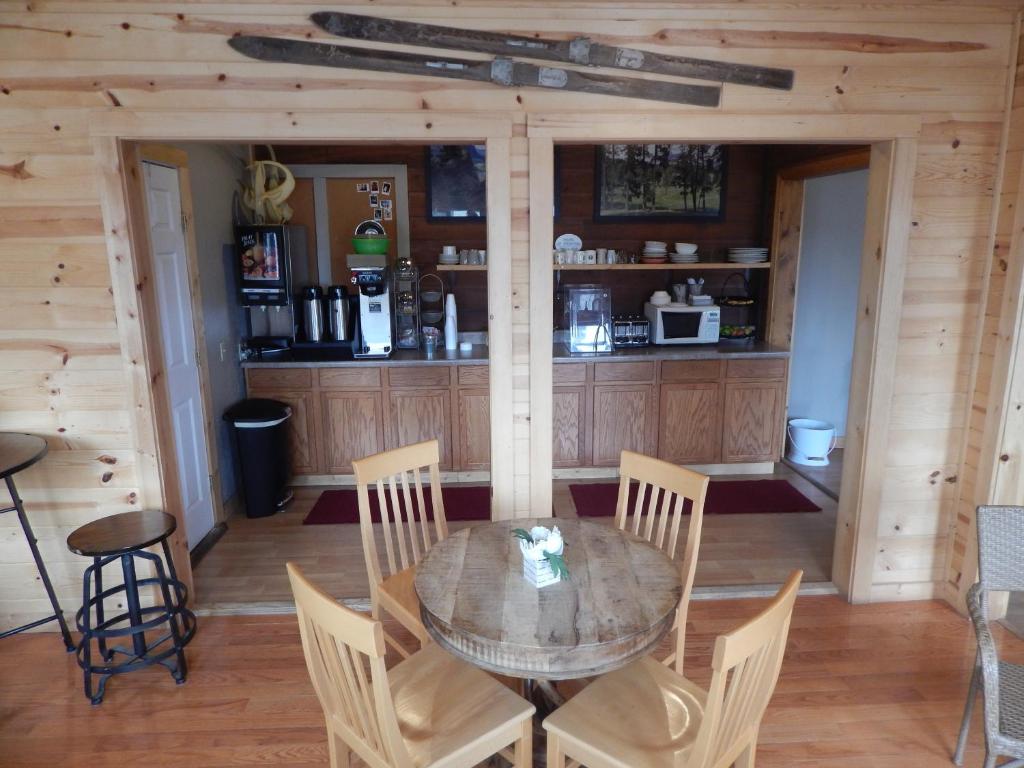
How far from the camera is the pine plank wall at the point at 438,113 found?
2580 mm

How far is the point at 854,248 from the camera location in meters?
5.02

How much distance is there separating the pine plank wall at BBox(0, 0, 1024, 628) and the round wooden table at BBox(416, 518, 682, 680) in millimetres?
907

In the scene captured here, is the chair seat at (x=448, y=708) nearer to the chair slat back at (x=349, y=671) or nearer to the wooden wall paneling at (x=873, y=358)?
the chair slat back at (x=349, y=671)

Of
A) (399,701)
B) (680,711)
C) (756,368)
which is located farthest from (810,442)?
(399,701)

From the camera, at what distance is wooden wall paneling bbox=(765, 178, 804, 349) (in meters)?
4.73

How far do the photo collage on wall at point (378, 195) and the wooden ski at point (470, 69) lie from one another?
2.25 m

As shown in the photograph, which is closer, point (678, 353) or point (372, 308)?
point (372, 308)

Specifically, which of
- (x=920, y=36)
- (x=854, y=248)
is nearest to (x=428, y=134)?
(x=920, y=36)

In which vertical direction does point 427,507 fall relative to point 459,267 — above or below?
below

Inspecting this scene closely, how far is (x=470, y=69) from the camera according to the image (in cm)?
263

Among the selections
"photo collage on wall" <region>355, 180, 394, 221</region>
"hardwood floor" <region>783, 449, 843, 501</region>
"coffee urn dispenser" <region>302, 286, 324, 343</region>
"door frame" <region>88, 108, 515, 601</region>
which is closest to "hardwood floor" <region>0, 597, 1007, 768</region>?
"door frame" <region>88, 108, 515, 601</region>

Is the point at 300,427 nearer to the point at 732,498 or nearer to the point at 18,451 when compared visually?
the point at 18,451

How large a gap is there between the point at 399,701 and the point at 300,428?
2.89 metres

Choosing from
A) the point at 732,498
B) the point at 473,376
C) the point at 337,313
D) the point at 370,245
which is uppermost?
the point at 370,245
